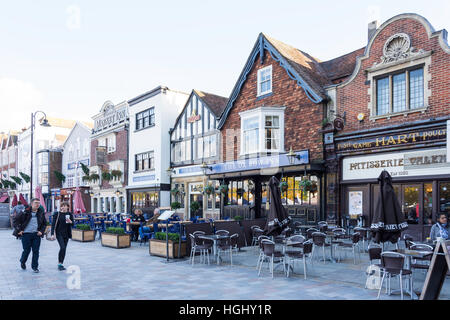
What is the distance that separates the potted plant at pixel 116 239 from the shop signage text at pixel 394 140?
31.1 feet

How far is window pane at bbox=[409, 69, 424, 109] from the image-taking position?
1400 cm

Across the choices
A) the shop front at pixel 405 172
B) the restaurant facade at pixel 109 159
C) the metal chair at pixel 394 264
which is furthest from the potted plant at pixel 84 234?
the metal chair at pixel 394 264

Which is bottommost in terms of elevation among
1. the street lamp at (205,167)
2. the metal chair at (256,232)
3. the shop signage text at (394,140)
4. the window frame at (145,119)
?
the metal chair at (256,232)

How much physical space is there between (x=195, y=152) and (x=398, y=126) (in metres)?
14.1

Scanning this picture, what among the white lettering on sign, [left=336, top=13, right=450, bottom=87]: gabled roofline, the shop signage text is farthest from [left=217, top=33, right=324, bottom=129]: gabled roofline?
the white lettering on sign

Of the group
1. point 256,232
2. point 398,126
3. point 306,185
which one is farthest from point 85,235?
point 398,126

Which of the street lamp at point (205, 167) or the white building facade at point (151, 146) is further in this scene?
the white building facade at point (151, 146)

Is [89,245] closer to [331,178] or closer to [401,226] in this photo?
[331,178]

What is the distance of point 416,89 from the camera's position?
1414 cm

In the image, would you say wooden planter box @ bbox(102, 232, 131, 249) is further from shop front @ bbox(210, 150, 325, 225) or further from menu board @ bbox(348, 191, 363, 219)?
menu board @ bbox(348, 191, 363, 219)

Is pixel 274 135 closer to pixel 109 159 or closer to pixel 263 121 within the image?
pixel 263 121

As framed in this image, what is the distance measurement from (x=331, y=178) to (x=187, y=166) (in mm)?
11926

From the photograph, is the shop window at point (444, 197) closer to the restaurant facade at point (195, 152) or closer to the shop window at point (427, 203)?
the shop window at point (427, 203)

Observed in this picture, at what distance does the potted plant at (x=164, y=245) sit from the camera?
39.0 feet
